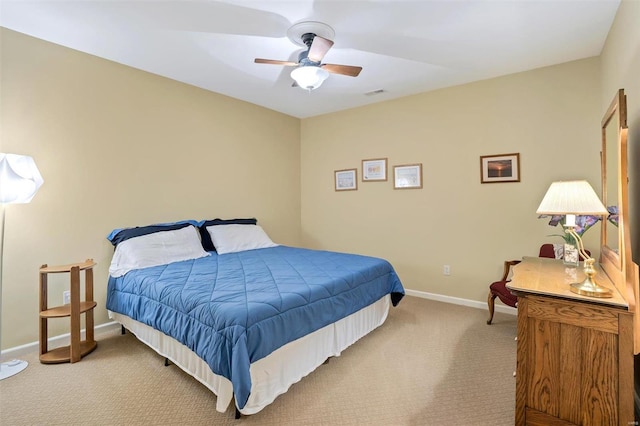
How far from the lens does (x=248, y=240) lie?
3.87 metres

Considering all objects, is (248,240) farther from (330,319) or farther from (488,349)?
(488,349)

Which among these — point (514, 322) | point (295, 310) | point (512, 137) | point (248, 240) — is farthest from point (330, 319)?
point (512, 137)

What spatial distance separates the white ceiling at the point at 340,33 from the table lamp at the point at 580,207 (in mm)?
1451

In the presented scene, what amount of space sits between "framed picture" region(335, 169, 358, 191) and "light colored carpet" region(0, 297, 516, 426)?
7.98 ft

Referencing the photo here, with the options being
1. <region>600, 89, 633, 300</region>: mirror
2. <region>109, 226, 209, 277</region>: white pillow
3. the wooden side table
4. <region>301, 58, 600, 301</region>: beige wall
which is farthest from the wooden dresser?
the wooden side table

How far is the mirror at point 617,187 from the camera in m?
1.47

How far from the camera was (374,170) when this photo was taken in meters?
4.46

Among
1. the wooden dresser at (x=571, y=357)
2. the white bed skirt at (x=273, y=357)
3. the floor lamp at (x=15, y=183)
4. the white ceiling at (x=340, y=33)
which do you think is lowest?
the white bed skirt at (x=273, y=357)

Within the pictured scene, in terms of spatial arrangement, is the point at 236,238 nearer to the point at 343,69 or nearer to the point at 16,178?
the point at 16,178

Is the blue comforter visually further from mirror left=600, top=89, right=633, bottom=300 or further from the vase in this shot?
mirror left=600, top=89, right=633, bottom=300

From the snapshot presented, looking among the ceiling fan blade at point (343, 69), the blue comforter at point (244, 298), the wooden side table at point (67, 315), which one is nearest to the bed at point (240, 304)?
the blue comforter at point (244, 298)

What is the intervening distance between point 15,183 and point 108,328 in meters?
1.57

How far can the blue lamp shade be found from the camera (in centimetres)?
223

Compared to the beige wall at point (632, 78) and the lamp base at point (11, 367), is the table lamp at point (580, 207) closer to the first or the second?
the beige wall at point (632, 78)
